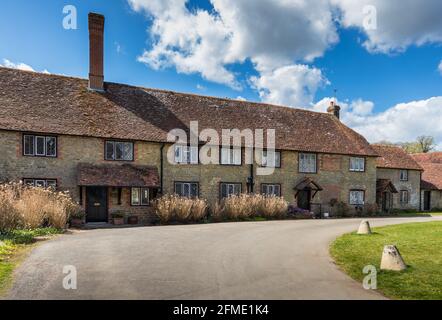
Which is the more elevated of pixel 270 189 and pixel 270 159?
pixel 270 159

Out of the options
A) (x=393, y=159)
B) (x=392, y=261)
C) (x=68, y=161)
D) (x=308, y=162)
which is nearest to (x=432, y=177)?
(x=393, y=159)

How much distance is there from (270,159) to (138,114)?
9.62 m

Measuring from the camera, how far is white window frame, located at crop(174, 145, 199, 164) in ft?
74.4

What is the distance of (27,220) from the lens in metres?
14.8

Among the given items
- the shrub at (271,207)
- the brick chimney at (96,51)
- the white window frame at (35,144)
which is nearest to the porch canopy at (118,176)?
the white window frame at (35,144)

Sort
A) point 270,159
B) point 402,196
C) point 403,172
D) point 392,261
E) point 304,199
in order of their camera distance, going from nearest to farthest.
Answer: point 392,261 → point 270,159 → point 304,199 → point 402,196 → point 403,172

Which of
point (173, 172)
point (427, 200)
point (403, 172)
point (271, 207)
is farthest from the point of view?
point (427, 200)

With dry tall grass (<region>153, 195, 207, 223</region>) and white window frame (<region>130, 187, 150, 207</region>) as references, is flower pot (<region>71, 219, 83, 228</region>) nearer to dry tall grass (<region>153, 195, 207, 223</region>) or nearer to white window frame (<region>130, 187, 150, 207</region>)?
white window frame (<region>130, 187, 150, 207</region>)

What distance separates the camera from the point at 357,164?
29344mm

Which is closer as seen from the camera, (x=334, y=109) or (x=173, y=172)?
(x=173, y=172)

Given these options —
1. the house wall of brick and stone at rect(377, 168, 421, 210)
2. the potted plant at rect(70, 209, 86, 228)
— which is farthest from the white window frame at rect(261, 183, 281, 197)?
the house wall of brick and stone at rect(377, 168, 421, 210)

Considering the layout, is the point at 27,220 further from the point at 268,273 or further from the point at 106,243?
the point at 268,273

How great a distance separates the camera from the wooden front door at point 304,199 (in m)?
26.9

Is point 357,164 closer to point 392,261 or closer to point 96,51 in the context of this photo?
point 96,51
